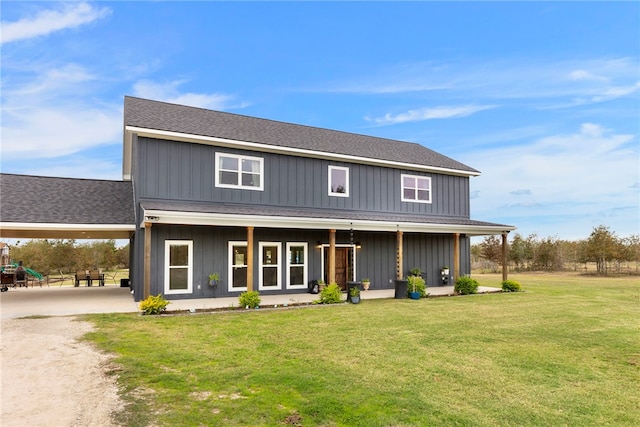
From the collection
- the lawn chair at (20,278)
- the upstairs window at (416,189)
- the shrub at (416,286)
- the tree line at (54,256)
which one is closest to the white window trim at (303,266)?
the shrub at (416,286)

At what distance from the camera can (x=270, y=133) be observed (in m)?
16.7

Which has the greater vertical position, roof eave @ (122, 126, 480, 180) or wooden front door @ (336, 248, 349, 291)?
roof eave @ (122, 126, 480, 180)

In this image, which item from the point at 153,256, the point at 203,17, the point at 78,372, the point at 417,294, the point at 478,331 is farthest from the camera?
the point at 203,17

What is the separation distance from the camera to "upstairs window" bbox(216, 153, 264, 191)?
1443 cm

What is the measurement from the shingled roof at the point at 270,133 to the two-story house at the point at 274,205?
0.07 meters

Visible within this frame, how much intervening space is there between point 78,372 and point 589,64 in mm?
20284

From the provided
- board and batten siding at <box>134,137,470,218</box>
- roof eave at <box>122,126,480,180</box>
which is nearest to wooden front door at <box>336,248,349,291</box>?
board and batten siding at <box>134,137,470,218</box>

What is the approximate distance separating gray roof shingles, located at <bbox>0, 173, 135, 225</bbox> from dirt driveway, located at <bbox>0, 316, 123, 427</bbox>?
5730 mm

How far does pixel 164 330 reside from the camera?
331 inches

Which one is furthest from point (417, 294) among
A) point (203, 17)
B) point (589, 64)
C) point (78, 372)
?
point (203, 17)

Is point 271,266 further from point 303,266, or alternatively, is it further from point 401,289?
point 401,289

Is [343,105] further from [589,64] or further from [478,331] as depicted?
[478,331]

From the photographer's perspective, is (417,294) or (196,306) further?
(417,294)

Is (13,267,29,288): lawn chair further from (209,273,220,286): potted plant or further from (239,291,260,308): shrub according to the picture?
(239,291,260,308): shrub
